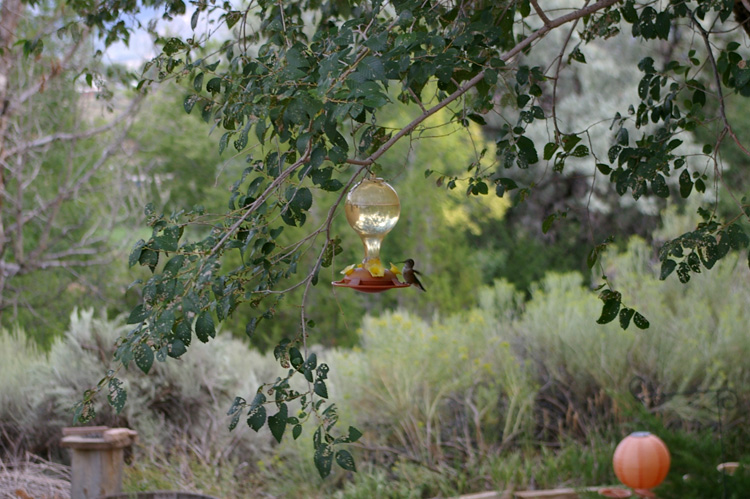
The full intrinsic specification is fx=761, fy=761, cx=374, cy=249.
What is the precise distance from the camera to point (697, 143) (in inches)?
363

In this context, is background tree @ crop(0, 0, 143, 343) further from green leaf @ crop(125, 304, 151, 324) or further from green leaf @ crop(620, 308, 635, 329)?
green leaf @ crop(620, 308, 635, 329)

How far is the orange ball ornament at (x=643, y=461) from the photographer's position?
2.83 metres

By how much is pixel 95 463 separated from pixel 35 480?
932 mm

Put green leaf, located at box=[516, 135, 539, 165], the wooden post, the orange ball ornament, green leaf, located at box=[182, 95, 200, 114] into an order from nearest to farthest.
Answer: green leaf, located at box=[182, 95, 200, 114] → green leaf, located at box=[516, 135, 539, 165] → the orange ball ornament → the wooden post

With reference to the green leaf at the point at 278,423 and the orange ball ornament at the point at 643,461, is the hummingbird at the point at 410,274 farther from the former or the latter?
the orange ball ornament at the point at 643,461

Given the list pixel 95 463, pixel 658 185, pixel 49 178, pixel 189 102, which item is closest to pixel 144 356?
pixel 189 102

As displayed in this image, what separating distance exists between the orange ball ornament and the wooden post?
1.95m

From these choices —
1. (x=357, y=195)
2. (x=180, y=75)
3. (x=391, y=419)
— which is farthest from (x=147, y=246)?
(x=391, y=419)

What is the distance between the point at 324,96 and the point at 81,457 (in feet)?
7.95

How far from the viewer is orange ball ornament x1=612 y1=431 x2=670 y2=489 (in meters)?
2.83

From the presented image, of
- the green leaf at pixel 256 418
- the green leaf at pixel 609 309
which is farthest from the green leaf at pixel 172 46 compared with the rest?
the green leaf at pixel 609 309

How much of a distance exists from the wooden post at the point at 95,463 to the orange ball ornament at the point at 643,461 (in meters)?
1.95

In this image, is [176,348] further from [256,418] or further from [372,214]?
[372,214]

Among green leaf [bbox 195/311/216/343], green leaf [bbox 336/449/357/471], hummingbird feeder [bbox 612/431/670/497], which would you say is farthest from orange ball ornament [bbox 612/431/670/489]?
green leaf [bbox 195/311/216/343]
